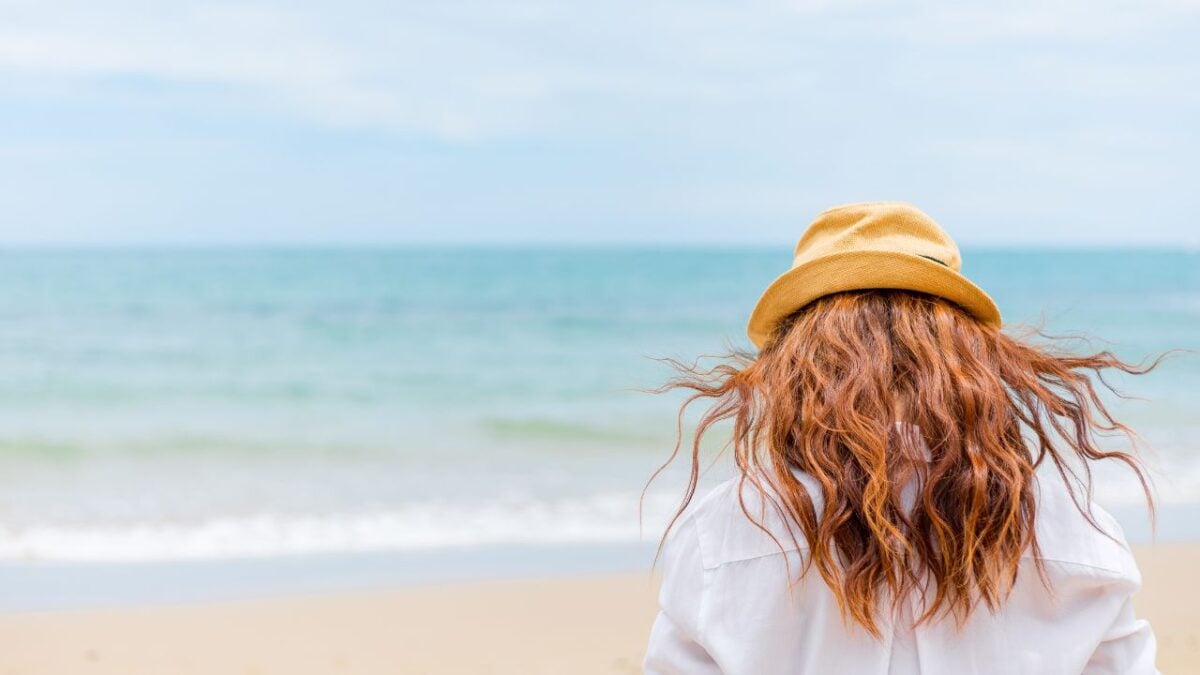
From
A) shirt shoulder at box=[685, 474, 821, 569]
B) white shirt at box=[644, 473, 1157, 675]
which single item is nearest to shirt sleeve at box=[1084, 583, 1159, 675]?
white shirt at box=[644, 473, 1157, 675]

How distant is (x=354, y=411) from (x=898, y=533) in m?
10.2

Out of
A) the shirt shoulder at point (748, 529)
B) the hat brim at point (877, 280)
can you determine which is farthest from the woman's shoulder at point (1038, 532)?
the hat brim at point (877, 280)

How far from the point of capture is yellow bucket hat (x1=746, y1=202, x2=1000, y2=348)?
4.55 feet

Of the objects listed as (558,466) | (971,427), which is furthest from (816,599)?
(558,466)

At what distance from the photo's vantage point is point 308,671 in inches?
168

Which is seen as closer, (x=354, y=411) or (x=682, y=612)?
(x=682, y=612)

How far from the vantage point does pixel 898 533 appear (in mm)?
1309

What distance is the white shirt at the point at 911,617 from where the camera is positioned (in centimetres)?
133

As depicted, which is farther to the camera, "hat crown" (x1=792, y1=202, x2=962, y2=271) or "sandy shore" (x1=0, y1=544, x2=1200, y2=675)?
"sandy shore" (x1=0, y1=544, x2=1200, y2=675)

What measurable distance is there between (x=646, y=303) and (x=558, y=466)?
17152mm

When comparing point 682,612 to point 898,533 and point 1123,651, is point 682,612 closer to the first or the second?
point 898,533

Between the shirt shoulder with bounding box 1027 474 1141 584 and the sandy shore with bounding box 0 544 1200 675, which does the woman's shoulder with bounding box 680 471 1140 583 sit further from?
the sandy shore with bounding box 0 544 1200 675

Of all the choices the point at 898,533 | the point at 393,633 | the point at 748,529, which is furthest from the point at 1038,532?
the point at 393,633

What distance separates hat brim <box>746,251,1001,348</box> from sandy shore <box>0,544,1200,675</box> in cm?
314
